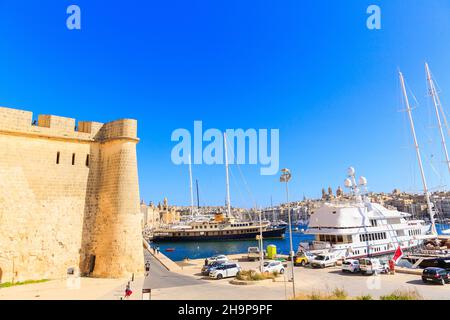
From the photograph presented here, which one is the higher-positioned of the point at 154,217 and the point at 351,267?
the point at 154,217

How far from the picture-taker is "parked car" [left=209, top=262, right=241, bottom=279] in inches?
773

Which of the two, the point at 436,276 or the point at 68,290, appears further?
the point at 436,276

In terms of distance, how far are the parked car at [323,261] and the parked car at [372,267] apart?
337 cm

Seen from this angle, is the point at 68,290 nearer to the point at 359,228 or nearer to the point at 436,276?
the point at 436,276

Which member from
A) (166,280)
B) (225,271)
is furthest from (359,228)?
(166,280)

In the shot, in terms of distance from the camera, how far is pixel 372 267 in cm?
1995

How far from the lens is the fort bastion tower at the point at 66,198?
16.8 meters

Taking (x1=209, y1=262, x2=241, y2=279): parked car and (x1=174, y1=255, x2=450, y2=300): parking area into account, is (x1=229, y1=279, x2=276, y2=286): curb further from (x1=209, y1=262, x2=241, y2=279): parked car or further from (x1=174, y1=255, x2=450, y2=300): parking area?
(x1=209, y1=262, x2=241, y2=279): parked car

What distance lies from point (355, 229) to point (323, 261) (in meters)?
10.7

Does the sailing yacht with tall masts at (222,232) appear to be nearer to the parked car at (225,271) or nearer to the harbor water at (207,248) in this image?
the harbor water at (207,248)
